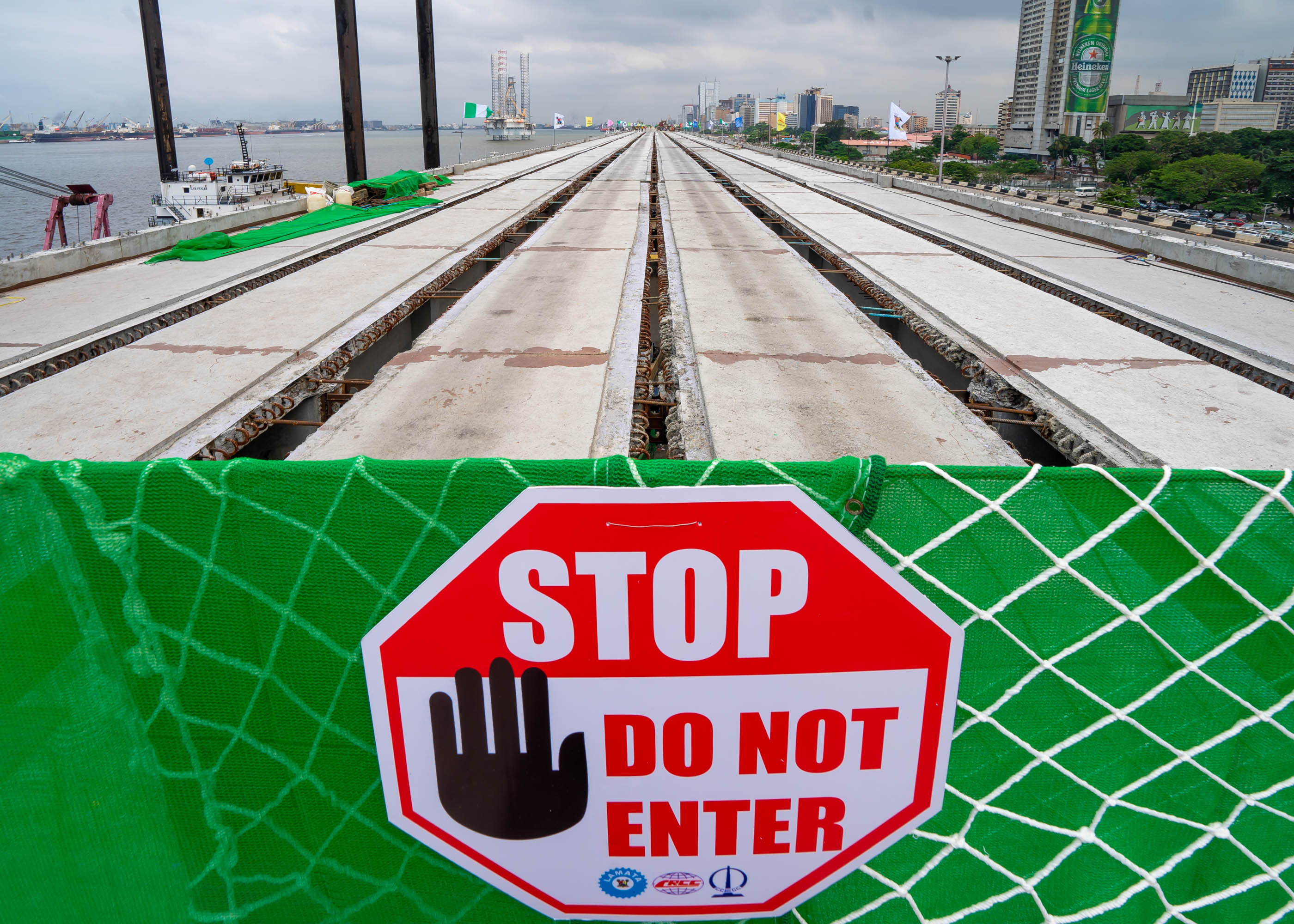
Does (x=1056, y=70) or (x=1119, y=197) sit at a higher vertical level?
(x=1056, y=70)

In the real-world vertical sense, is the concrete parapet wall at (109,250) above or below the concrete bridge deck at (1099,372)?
above

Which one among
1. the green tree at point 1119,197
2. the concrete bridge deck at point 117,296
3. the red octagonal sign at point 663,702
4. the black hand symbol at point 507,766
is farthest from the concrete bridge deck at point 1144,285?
the green tree at point 1119,197

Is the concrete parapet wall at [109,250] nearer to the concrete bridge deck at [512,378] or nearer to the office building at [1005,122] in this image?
the concrete bridge deck at [512,378]

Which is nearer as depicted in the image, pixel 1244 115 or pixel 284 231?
pixel 284 231

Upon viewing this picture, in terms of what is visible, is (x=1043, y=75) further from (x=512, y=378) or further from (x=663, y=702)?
(x=663, y=702)

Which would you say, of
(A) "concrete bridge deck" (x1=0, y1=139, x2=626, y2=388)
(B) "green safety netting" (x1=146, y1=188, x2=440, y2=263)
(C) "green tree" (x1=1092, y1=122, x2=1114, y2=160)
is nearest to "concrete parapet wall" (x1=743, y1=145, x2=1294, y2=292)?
(A) "concrete bridge deck" (x1=0, y1=139, x2=626, y2=388)

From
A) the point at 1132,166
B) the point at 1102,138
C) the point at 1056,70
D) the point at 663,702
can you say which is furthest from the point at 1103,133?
the point at 663,702
